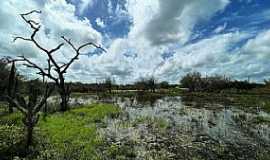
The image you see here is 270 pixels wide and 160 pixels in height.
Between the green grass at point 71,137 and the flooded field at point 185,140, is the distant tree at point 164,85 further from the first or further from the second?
the green grass at point 71,137

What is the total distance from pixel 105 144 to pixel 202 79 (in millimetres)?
119728

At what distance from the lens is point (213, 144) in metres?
19.4

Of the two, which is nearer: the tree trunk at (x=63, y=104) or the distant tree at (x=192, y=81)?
the tree trunk at (x=63, y=104)

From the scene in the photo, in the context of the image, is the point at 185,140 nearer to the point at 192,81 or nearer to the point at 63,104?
the point at 63,104

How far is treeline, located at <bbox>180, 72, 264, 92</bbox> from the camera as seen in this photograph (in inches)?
4813

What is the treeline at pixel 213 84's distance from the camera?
401 ft

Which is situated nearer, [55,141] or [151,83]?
[55,141]

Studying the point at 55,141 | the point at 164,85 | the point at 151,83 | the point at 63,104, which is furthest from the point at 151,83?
the point at 55,141

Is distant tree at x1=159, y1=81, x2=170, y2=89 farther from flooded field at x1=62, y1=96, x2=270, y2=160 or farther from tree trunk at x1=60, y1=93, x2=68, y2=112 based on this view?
flooded field at x1=62, y1=96, x2=270, y2=160

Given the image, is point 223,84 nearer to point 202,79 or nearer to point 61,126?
point 202,79

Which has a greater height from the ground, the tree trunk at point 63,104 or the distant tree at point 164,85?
the distant tree at point 164,85

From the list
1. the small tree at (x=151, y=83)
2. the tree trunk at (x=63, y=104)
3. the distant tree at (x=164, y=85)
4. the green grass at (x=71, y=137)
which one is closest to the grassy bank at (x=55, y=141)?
the green grass at (x=71, y=137)

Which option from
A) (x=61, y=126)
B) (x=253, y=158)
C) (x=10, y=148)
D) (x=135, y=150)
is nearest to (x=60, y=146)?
(x=10, y=148)

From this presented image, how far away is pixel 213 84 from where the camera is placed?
124938 mm
